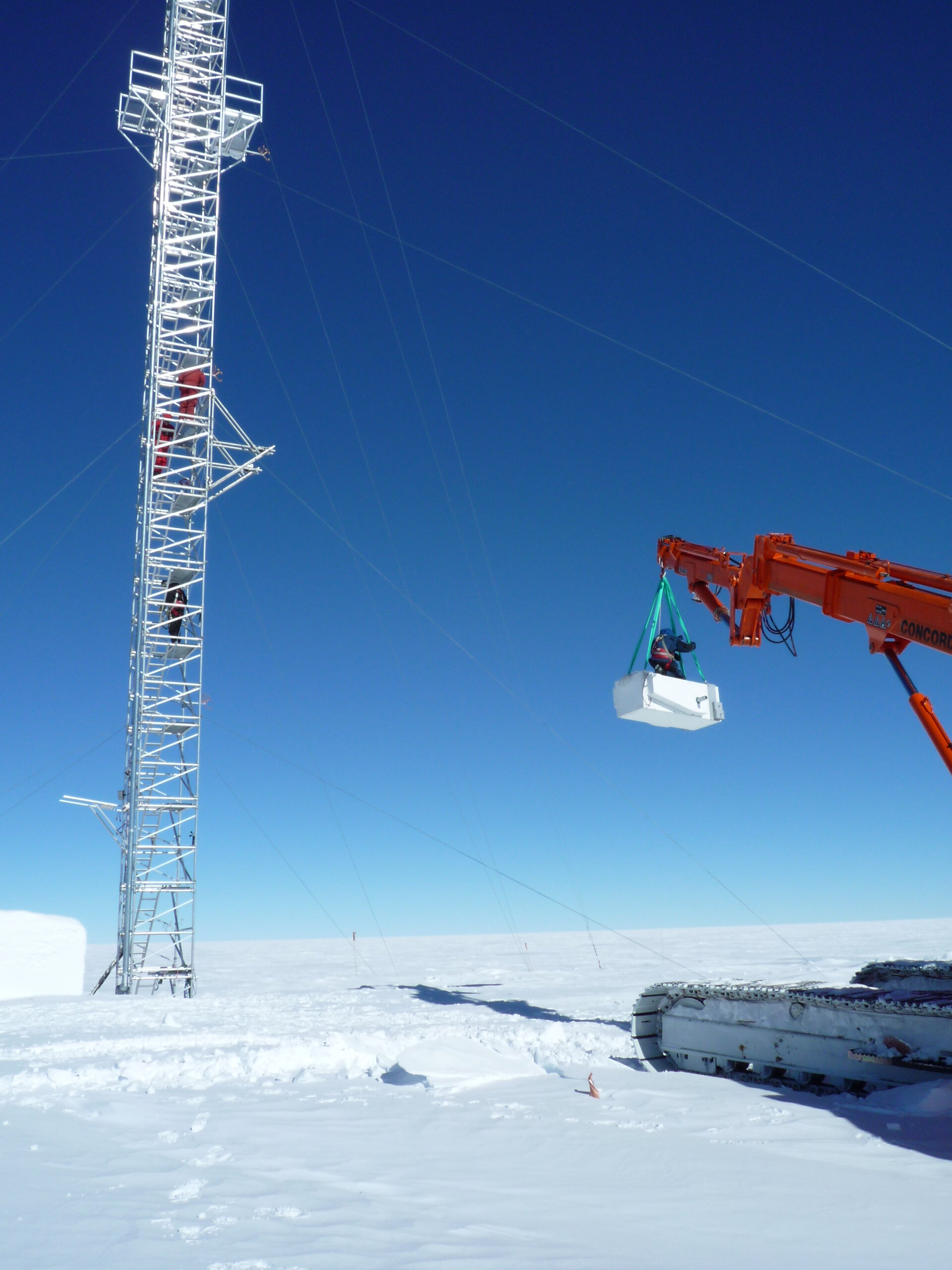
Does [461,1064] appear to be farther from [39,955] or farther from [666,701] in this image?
[39,955]

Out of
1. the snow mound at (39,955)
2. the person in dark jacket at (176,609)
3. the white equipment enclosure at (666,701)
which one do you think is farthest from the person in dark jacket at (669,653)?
the snow mound at (39,955)

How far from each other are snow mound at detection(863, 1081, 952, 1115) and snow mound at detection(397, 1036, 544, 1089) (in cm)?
344

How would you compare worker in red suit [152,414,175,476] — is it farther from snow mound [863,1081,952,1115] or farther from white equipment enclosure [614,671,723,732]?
snow mound [863,1081,952,1115]

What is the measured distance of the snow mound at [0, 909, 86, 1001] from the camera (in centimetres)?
2052

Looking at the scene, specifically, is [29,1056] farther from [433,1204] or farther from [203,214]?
[203,214]

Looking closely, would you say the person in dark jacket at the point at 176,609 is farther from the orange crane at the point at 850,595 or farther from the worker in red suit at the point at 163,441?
the orange crane at the point at 850,595

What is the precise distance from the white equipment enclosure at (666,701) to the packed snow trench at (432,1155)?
477 cm

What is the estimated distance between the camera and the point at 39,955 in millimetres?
21016

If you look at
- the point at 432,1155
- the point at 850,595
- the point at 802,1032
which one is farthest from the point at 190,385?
the point at 432,1155

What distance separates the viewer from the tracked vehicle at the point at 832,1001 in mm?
9102

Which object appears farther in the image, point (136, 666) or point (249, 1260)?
point (136, 666)

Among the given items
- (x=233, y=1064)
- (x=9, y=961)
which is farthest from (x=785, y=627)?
(x=9, y=961)

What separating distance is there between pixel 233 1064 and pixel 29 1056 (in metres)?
2.69

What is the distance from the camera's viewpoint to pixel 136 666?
21.5m
